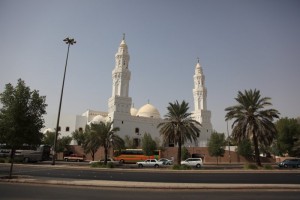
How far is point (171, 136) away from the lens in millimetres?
32469

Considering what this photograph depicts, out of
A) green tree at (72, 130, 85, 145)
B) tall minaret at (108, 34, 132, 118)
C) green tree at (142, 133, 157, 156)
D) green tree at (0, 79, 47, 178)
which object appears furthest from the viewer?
tall minaret at (108, 34, 132, 118)

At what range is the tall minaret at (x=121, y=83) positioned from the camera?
6406 cm

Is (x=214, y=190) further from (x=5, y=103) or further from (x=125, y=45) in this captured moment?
(x=125, y=45)

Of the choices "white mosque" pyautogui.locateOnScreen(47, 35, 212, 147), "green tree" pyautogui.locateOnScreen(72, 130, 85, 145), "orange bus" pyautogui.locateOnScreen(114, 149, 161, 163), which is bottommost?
"orange bus" pyautogui.locateOnScreen(114, 149, 161, 163)

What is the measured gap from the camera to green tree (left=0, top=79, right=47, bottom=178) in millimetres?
15695

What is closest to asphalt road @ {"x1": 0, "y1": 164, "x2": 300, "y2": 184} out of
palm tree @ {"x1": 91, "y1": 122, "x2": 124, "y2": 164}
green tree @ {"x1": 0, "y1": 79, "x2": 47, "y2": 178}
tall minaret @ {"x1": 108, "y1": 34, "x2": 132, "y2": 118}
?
green tree @ {"x1": 0, "y1": 79, "x2": 47, "y2": 178}

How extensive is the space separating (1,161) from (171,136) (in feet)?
76.2

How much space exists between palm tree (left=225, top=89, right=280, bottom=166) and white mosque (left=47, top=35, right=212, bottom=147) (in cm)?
3014

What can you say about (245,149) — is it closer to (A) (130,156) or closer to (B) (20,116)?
(A) (130,156)

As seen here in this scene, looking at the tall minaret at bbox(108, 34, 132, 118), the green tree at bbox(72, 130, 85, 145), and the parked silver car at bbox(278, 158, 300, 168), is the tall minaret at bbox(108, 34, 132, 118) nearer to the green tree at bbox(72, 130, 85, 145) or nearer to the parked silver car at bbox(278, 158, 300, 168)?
the green tree at bbox(72, 130, 85, 145)

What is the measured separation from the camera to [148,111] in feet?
258

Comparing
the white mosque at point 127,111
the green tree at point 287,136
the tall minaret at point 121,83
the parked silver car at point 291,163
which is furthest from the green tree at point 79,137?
the green tree at point 287,136

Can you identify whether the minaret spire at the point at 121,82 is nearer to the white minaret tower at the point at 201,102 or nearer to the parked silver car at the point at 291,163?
the white minaret tower at the point at 201,102

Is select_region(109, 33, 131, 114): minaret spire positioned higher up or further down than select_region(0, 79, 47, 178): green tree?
higher up
